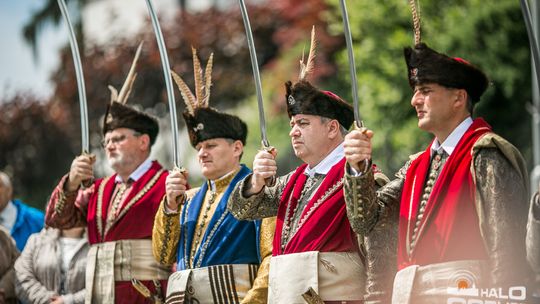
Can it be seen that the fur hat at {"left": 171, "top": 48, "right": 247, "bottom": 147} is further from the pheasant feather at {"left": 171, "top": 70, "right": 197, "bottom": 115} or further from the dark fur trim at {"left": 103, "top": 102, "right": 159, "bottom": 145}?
the dark fur trim at {"left": 103, "top": 102, "right": 159, "bottom": 145}

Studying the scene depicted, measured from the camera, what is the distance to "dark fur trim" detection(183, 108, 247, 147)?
7719 mm

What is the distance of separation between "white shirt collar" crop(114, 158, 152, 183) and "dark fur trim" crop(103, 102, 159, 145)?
9.0 inches

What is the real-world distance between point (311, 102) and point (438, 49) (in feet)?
36.9

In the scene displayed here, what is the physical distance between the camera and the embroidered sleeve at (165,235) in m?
7.58

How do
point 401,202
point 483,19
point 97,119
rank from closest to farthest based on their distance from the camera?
point 401,202 → point 483,19 → point 97,119

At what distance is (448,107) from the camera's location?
5922 millimetres

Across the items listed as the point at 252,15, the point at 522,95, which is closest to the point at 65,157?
the point at 252,15

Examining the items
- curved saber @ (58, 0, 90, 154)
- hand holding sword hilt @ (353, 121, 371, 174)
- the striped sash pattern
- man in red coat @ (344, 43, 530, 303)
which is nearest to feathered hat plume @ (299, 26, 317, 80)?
man in red coat @ (344, 43, 530, 303)

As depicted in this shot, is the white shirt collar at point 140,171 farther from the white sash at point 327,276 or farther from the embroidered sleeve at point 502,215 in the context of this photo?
the embroidered sleeve at point 502,215

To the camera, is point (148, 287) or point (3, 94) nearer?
point (148, 287)

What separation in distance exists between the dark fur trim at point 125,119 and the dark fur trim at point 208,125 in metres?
0.88

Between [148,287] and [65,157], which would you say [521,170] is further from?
[65,157]

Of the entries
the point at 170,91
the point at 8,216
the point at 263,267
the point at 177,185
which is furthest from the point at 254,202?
the point at 8,216

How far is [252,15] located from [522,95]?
8.33m
